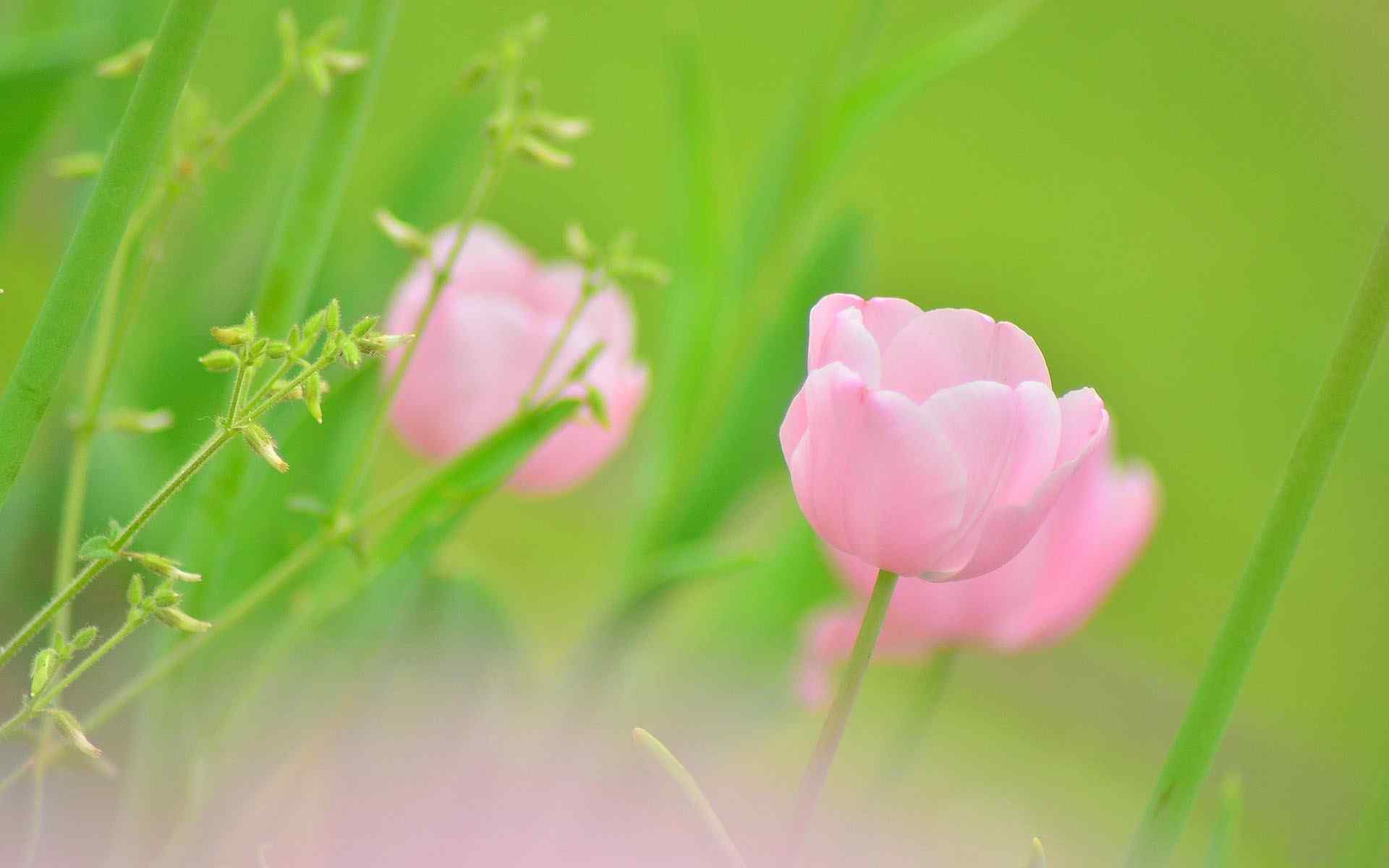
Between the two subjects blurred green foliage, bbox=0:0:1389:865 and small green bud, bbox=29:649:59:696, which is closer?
small green bud, bbox=29:649:59:696

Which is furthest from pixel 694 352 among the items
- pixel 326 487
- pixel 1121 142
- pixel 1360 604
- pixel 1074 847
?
pixel 1121 142

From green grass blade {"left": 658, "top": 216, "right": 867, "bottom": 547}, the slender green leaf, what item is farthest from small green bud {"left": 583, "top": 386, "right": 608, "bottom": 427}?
green grass blade {"left": 658, "top": 216, "right": 867, "bottom": 547}

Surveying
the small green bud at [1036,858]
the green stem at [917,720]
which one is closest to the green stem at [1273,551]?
the small green bud at [1036,858]

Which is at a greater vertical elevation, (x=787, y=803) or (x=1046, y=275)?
(x=1046, y=275)

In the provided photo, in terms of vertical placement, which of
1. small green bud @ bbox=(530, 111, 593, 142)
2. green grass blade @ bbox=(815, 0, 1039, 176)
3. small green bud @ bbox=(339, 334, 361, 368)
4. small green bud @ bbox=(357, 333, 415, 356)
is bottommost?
small green bud @ bbox=(339, 334, 361, 368)

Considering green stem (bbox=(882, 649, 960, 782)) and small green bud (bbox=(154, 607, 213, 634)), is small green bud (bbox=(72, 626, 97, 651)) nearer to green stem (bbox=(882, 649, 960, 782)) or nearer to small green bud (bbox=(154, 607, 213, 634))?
small green bud (bbox=(154, 607, 213, 634))

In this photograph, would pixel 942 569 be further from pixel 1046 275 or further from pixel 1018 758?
pixel 1046 275

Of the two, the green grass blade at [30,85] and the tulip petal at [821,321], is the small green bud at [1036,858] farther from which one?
the green grass blade at [30,85]

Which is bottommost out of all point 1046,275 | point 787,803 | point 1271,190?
point 787,803
